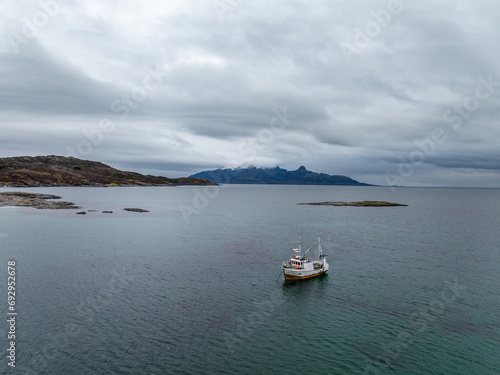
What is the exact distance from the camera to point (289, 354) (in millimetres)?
32594

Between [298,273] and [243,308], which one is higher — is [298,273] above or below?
above

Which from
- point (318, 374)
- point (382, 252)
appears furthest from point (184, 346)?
point (382, 252)

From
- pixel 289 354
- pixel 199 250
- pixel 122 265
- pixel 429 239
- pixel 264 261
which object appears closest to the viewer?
pixel 289 354

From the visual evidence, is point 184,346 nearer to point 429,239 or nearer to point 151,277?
point 151,277

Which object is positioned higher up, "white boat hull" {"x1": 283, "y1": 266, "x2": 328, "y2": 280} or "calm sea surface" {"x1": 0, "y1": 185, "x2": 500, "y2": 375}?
"white boat hull" {"x1": 283, "y1": 266, "x2": 328, "y2": 280}

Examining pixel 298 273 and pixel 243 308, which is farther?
pixel 298 273

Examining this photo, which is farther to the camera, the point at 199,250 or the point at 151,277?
the point at 199,250

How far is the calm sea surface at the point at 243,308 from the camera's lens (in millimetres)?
31094

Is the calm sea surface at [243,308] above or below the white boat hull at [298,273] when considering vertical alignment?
below

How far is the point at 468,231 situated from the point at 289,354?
108m

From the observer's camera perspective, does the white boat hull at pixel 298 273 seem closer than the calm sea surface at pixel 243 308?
No

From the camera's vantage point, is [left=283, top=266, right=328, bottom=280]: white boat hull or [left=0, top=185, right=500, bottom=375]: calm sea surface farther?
[left=283, top=266, right=328, bottom=280]: white boat hull

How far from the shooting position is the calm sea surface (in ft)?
102

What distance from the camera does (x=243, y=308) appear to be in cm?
4275
